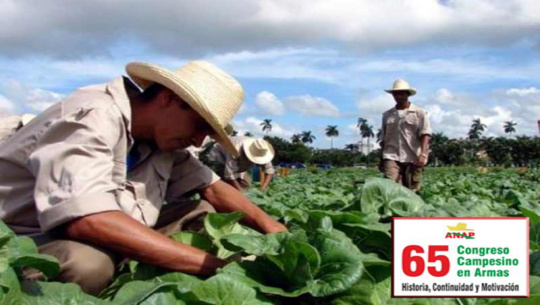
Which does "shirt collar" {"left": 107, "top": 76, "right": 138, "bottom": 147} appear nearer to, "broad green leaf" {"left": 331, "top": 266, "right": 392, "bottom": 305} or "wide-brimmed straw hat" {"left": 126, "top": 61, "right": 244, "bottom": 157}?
"wide-brimmed straw hat" {"left": 126, "top": 61, "right": 244, "bottom": 157}

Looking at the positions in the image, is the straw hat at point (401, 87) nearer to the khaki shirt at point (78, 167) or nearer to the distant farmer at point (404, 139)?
the distant farmer at point (404, 139)

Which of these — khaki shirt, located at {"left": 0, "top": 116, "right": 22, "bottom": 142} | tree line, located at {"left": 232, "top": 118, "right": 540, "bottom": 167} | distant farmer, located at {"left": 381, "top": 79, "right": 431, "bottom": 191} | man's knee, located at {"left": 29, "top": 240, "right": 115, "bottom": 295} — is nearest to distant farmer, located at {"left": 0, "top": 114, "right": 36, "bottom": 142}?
khaki shirt, located at {"left": 0, "top": 116, "right": 22, "bottom": 142}

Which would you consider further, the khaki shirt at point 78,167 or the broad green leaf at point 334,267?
the khaki shirt at point 78,167

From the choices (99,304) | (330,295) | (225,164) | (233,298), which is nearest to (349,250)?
(330,295)

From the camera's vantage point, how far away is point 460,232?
5.67 ft

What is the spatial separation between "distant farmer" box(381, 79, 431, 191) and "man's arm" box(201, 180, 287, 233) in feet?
18.2

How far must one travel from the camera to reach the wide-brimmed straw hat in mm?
2641

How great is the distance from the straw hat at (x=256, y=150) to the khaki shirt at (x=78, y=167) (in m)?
5.48

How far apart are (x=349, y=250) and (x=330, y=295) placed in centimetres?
14

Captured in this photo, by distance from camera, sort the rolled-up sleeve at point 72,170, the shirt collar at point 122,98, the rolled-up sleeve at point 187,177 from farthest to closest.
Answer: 1. the rolled-up sleeve at point 187,177
2. the shirt collar at point 122,98
3. the rolled-up sleeve at point 72,170

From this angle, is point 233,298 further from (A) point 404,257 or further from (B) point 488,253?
(B) point 488,253

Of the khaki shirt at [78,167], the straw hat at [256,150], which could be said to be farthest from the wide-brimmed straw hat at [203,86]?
the straw hat at [256,150]

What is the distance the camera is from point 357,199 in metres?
3.10

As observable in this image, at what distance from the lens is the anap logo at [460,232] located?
1.72 meters
